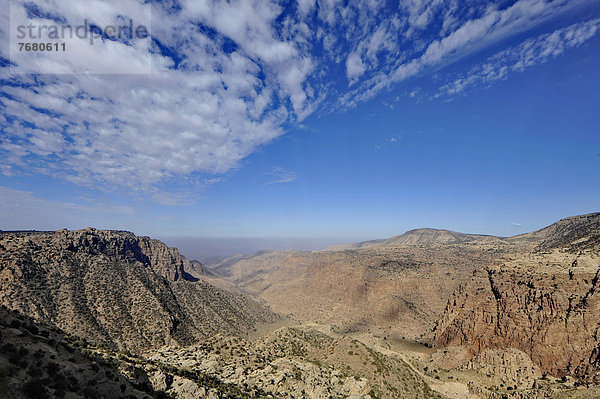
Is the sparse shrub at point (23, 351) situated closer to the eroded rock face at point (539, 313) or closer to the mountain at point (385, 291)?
the eroded rock face at point (539, 313)

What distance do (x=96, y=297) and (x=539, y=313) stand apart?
299 ft

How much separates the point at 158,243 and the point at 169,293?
68417 mm

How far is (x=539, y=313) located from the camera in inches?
1789

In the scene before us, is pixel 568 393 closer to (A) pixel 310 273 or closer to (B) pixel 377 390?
(B) pixel 377 390

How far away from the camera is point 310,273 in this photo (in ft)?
541

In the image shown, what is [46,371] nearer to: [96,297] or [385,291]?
[96,297]

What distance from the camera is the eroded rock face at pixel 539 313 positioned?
40.1 meters

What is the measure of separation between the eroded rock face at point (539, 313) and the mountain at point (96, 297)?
6579cm

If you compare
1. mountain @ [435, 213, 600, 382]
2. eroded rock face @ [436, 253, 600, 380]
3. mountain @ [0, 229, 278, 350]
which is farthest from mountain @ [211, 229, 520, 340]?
mountain @ [0, 229, 278, 350]

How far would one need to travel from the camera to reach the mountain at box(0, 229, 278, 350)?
52250mm

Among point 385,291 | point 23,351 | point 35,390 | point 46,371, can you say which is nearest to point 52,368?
point 46,371

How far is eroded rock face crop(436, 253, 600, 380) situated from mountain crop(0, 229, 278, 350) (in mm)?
65787

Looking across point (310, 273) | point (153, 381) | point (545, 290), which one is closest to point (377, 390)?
point (153, 381)

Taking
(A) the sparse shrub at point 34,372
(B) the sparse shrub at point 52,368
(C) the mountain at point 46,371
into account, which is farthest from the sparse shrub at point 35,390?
(B) the sparse shrub at point 52,368
